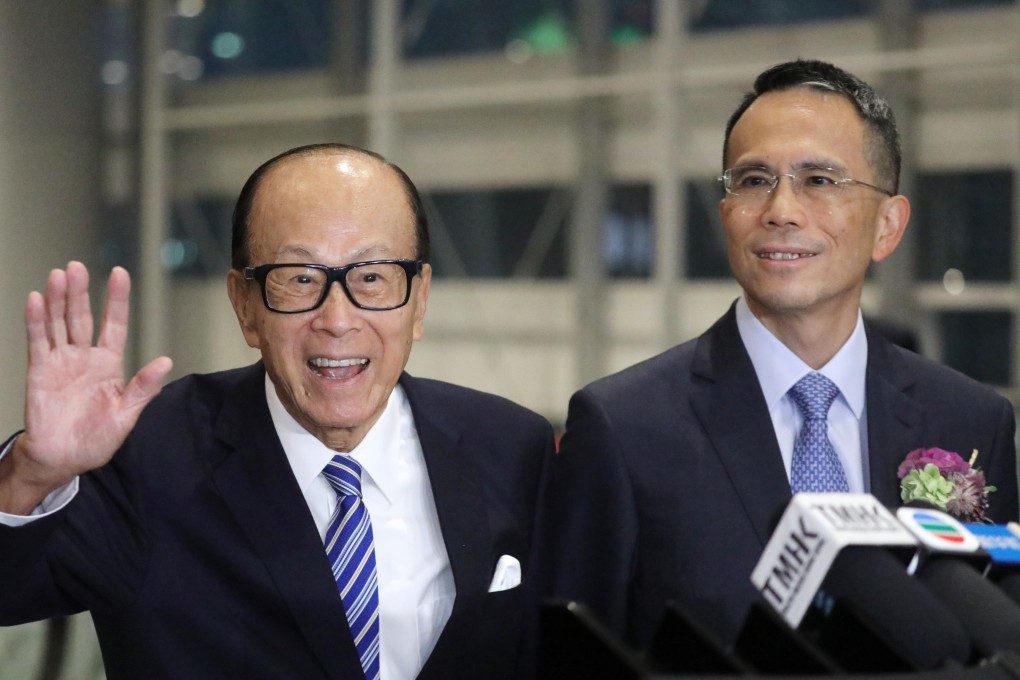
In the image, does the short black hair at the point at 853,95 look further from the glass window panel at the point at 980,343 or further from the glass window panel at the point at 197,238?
the glass window panel at the point at 197,238

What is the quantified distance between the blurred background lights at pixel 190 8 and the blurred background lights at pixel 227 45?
9.2 inches

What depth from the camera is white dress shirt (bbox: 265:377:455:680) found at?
→ 179cm

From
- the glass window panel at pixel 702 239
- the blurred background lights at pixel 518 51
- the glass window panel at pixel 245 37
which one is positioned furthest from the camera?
the glass window panel at pixel 245 37

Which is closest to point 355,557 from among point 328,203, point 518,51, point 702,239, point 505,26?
point 328,203

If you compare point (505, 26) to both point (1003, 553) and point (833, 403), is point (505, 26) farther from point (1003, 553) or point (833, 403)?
point (1003, 553)

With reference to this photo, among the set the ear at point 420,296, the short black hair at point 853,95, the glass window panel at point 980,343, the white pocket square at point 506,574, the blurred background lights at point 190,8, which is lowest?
the glass window panel at point 980,343

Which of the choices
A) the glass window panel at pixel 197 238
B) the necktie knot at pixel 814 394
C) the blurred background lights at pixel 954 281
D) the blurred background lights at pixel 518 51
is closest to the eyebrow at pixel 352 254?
the necktie knot at pixel 814 394

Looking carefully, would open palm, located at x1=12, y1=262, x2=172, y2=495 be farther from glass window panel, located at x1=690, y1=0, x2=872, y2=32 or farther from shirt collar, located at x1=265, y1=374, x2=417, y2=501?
glass window panel, located at x1=690, y1=0, x2=872, y2=32

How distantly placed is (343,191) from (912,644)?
1.04 metres

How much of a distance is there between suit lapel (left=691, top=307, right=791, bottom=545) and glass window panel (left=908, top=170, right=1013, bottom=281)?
5.47 m

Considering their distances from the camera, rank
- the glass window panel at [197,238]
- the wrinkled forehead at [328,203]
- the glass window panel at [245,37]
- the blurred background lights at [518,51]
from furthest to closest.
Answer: the glass window panel at [197,238] < the glass window panel at [245,37] < the blurred background lights at [518,51] < the wrinkled forehead at [328,203]

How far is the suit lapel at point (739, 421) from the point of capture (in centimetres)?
185

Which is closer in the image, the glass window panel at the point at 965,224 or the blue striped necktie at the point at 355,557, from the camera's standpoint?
the blue striped necktie at the point at 355,557

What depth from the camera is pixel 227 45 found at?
394 inches
